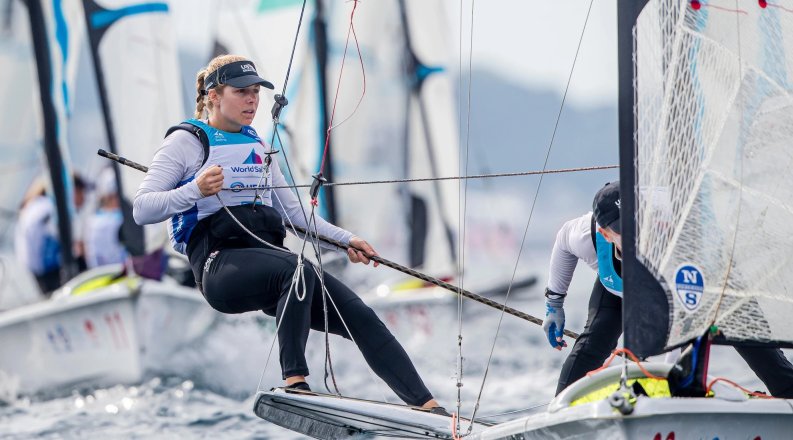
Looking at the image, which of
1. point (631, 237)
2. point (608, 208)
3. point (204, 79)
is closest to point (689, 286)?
point (631, 237)

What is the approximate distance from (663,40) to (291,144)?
32.5ft

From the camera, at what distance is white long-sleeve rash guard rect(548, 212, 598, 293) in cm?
434

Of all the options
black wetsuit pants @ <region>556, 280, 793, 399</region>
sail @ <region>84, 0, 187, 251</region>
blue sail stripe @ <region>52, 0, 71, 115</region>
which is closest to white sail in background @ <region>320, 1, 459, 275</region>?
sail @ <region>84, 0, 187, 251</region>

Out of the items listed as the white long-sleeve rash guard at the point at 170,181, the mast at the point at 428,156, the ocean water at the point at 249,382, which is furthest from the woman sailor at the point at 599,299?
the mast at the point at 428,156

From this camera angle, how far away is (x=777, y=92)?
366 cm

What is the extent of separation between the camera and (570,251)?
4.45 metres

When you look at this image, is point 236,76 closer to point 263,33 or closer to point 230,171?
point 230,171

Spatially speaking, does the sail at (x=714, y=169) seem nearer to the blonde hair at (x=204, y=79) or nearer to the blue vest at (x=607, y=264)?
the blue vest at (x=607, y=264)

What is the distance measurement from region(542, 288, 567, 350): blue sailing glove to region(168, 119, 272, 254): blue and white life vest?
108 centimetres

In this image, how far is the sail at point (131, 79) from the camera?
1216cm

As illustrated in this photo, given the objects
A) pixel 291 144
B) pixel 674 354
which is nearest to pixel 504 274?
pixel 291 144

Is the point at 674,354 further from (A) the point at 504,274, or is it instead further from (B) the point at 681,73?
(A) the point at 504,274

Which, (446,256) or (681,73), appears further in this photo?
(446,256)

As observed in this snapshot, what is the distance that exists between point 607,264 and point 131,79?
8847mm
